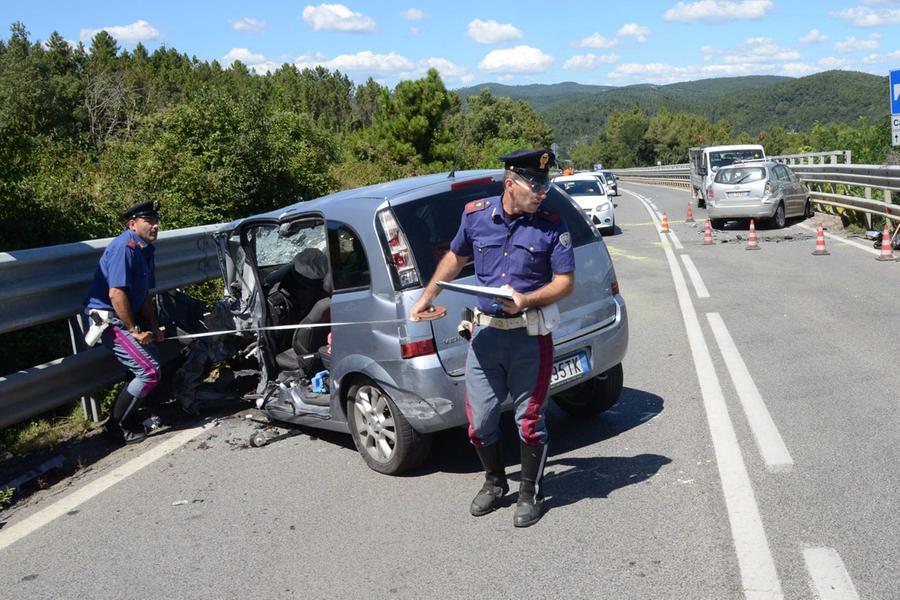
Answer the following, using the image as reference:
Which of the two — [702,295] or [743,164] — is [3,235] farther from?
[743,164]

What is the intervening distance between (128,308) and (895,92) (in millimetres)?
16381

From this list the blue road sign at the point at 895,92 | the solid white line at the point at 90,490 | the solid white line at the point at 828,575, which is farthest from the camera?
the blue road sign at the point at 895,92

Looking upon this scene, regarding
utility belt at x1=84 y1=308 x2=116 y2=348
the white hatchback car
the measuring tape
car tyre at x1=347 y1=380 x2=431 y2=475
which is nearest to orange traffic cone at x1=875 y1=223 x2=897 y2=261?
the white hatchback car

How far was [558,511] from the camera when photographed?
4691 mm

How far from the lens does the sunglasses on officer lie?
14.6ft

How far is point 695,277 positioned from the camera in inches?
546

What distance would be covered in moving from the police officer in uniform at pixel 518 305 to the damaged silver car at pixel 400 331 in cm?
46

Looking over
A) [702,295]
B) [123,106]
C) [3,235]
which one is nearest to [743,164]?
[702,295]

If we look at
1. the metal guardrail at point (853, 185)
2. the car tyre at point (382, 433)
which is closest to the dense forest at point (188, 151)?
the metal guardrail at point (853, 185)

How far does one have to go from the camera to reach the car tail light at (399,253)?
207 inches

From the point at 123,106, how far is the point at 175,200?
1102 inches

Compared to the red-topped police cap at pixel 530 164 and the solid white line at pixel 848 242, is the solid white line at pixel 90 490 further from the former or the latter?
the solid white line at pixel 848 242

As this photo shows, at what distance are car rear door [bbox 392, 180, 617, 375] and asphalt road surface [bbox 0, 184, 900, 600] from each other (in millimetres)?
806

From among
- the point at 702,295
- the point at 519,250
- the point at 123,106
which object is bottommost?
the point at 702,295
